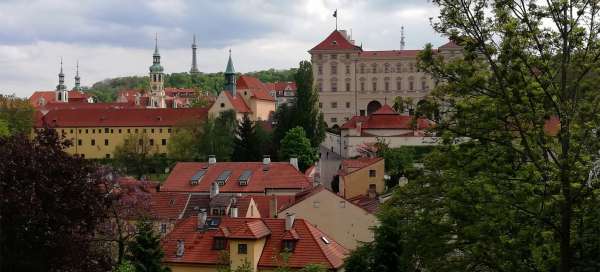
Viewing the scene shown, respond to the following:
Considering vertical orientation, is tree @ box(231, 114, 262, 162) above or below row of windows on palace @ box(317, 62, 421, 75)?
below

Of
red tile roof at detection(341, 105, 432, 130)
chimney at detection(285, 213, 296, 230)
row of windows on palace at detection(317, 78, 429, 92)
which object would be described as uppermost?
row of windows on palace at detection(317, 78, 429, 92)

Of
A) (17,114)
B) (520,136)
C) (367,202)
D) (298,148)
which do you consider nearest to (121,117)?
(17,114)

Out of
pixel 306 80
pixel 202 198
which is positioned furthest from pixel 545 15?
pixel 306 80

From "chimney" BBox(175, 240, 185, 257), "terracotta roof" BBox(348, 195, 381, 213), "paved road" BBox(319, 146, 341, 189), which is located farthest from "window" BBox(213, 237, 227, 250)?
"paved road" BBox(319, 146, 341, 189)

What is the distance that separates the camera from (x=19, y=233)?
16.7m

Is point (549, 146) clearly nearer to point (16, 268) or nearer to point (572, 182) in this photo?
point (572, 182)

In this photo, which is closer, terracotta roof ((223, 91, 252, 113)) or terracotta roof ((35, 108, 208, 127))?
terracotta roof ((223, 91, 252, 113))

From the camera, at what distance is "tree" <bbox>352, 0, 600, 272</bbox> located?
11117 millimetres

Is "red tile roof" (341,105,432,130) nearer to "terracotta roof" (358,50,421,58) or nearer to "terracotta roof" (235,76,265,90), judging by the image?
"terracotta roof" (358,50,421,58)

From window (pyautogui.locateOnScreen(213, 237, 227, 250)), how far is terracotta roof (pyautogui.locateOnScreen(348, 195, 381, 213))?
354 inches

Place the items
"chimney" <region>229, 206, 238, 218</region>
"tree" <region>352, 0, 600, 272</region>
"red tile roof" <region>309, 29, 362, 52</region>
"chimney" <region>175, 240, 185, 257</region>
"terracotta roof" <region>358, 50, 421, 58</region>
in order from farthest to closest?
"terracotta roof" <region>358, 50, 421, 58</region> → "red tile roof" <region>309, 29, 362, 52</region> → "chimney" <region>229, 206, 238, 218</region> → "chimney" <region>175, 240, 185, 257</region> → "tree" <region>352, 0, 600, 272</region>

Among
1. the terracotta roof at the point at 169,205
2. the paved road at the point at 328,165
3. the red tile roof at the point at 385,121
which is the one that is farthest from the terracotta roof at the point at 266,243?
the red tile roof at the point at 385,121

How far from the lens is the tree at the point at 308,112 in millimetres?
68000

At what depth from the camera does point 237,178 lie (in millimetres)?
47375
